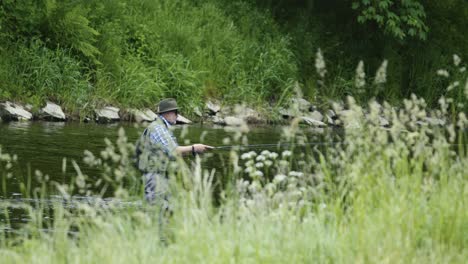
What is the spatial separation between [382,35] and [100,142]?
1515 cm

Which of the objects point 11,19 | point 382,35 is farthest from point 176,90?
point 382,35

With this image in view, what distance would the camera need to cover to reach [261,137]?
20.3 m

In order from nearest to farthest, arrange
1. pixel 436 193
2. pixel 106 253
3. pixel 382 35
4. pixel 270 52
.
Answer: pixel 106 253
pixel 436 193
pixel 270 52
pixel 382 35

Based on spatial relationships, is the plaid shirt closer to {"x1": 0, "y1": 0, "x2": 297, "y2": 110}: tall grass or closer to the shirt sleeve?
the shirt sleeve

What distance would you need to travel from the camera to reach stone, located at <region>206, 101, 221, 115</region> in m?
24.7

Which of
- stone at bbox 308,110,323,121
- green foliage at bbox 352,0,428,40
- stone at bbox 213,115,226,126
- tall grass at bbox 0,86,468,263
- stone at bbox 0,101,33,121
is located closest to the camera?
tall grass at bbox 0,86,468,263

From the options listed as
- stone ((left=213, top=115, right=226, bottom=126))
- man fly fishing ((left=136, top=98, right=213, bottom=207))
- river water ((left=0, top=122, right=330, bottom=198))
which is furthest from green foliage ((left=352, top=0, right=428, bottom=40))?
man fly fishing ((left=136, top=98, right=213, bottom=207))

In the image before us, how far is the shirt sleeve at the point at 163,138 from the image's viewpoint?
9.16 metres

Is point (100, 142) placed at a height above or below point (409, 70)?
below

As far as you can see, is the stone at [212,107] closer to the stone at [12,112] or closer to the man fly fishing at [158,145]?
the stone at [12,112]

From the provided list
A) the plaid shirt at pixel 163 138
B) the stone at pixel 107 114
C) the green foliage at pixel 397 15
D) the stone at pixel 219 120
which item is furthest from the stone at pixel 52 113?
the plaid shirt at pixel 163 138

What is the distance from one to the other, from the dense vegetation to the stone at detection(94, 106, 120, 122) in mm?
254

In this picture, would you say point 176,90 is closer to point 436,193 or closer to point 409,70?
point 409,70

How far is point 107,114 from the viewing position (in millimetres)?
21781
